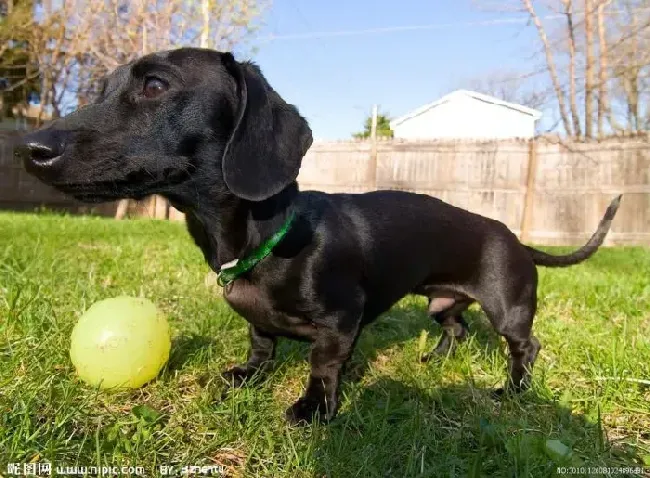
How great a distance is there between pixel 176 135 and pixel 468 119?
21870 mm

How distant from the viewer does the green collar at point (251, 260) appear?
2.08 meters

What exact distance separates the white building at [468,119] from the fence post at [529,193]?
32.9 feet

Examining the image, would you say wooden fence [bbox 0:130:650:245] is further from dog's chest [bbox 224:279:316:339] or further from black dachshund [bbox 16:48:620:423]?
dog's chest [bbox 224:279:316:339]

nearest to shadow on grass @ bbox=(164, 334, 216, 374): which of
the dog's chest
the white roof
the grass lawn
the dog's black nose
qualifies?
the grass lawn

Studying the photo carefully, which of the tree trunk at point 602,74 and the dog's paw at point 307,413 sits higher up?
the tree trunk at point 602,74

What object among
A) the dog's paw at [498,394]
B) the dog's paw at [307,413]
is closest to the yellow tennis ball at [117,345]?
the dog's paw at [307,413]

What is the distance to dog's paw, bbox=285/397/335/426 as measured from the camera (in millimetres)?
2049

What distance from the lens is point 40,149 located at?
1650 mm

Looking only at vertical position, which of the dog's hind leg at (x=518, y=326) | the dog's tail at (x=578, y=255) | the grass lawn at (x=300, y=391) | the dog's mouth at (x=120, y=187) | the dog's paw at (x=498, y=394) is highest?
the dog's mouth at (x=120, y=187)

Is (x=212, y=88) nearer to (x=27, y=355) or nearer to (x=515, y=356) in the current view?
(x=27, y=355)

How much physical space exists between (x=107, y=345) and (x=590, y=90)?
42.2 ft

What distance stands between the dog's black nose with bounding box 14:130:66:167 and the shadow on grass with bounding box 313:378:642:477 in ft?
3.97

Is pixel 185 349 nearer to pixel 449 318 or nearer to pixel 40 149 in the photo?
pixel 40 149

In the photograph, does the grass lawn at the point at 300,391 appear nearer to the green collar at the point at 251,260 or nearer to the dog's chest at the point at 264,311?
the dog's chest at the point at 264,311
